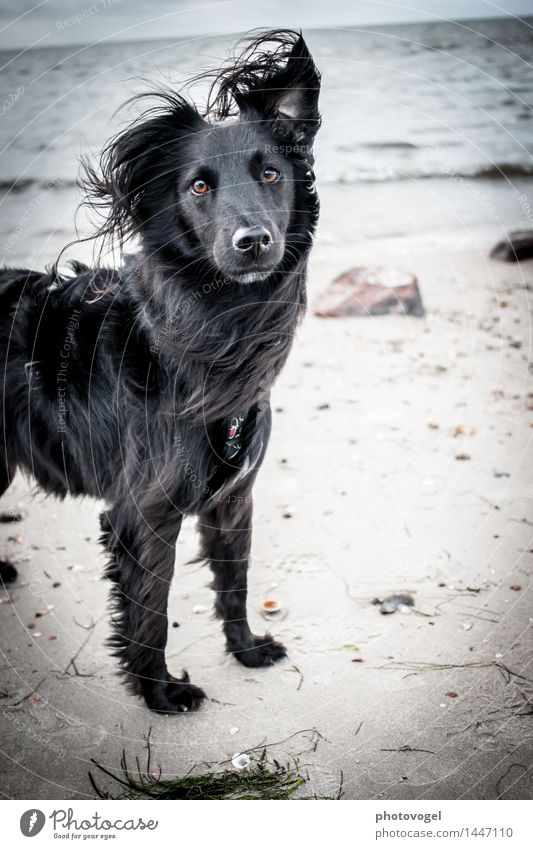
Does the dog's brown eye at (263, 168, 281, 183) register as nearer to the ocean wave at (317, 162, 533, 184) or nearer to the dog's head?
the dog's head

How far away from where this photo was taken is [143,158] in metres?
3.03

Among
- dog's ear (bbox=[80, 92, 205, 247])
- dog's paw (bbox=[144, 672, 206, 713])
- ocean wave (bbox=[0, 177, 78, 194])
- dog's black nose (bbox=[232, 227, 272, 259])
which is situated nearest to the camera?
dog's black nose (bbox=[232, 227, 272, 259])

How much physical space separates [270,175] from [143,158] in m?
0.55

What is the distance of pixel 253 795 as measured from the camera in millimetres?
2881

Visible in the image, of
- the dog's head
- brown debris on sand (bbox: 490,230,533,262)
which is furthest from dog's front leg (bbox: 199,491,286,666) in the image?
brown debris on sand (bbox: 490,230,533,262)

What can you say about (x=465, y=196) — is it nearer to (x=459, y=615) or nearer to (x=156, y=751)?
(x=459, y=615)

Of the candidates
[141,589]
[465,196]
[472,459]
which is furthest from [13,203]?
[141,589]

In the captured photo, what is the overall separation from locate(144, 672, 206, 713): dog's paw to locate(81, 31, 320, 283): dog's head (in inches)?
76.6

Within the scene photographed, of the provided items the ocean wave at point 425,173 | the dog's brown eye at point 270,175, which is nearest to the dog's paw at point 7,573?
the dog's brown eye at point 270,175

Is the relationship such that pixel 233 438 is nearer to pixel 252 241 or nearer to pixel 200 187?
pixel 252 241

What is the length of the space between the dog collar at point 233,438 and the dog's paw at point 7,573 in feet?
6.40

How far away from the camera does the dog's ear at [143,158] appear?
3016 mm

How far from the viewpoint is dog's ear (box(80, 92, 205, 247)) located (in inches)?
119

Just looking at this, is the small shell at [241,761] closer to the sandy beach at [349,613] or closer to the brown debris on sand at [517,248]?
the sandy beach at [349,613]
